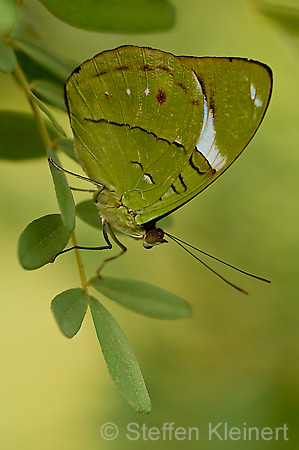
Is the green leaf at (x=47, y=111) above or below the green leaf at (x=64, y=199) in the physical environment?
above

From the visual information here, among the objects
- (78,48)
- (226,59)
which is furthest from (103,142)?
→ (78,48)

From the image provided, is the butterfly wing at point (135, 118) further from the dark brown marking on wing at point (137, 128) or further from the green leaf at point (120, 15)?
the green leaf at point (120, 15)

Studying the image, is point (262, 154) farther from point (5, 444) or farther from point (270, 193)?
point (5, 444)

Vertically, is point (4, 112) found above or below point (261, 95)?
above

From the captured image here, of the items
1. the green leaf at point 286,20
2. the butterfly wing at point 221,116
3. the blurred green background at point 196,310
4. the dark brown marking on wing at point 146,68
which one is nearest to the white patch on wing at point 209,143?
the butterfly wing at point 221,116

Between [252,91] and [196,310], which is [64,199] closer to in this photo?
[252,91]
